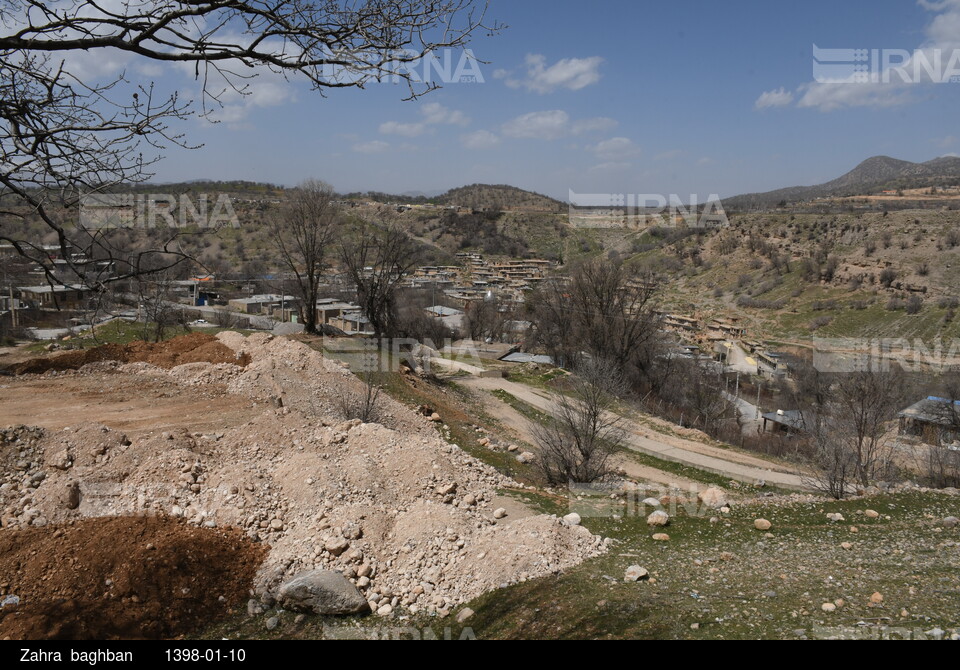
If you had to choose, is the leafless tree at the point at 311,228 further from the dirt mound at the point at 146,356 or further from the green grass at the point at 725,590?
the green grass at the point at 725,590

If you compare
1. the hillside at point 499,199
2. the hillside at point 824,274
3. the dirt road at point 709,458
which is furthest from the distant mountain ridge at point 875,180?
the dirt road at point 709,458

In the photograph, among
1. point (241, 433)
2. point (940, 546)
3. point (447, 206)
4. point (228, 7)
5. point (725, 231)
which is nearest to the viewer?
point (228, 7)

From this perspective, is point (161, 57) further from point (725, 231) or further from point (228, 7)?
point (725, 231)

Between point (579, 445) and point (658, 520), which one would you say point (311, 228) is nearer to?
point (579, 445)

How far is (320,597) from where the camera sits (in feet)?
19.4

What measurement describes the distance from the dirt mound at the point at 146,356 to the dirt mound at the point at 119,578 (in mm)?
6379

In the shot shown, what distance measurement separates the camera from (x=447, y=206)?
322 feet

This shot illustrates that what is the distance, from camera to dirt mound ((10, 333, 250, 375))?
11867mm

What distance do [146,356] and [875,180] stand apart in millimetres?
111699

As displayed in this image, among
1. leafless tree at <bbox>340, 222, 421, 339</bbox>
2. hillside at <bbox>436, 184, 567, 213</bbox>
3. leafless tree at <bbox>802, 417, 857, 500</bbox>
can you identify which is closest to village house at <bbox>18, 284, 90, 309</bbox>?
leafless tree at <bbox>802, 417, 857, 500</bbox>

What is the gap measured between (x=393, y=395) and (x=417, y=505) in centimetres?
720

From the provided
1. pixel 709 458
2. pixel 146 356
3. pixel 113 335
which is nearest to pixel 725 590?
pixel 709 458

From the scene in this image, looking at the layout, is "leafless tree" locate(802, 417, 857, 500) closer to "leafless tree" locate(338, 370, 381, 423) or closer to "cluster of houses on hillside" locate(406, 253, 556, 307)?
"leafless tree" locate(338, 370, 381, 423)
